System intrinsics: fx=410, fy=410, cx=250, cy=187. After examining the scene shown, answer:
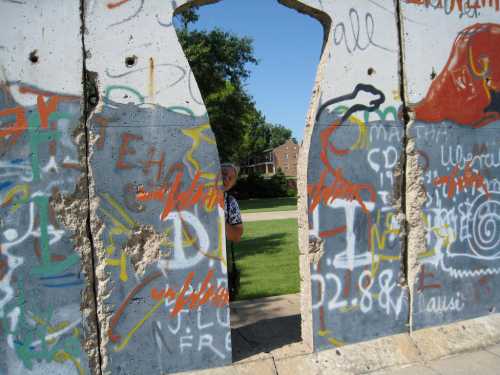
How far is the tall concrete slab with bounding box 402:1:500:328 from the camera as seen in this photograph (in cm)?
386

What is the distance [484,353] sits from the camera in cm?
383

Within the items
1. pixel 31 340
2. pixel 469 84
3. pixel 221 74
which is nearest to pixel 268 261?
pixel 469 84

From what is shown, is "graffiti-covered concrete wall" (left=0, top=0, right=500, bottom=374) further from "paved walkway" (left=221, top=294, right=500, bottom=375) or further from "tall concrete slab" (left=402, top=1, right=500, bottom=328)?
"paved walkway" (left=221, top=294, right=500, bottom=375)

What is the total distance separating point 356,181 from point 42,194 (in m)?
2.53

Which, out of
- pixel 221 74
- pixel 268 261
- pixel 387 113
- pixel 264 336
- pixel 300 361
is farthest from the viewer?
pixel 221 74

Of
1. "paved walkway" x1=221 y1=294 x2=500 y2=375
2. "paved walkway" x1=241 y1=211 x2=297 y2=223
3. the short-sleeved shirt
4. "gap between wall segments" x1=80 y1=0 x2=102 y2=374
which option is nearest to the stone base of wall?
"paved walkway" x1=221 y1=294 x2=500 y2=375

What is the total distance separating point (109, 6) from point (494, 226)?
4.13 meters

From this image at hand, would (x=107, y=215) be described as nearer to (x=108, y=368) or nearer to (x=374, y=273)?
(x=108, y=368)

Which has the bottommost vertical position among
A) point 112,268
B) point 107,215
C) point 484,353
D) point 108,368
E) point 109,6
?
point 484,353

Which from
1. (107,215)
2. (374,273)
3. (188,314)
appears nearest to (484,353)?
(374,273)

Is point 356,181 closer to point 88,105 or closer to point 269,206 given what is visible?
point 88,105

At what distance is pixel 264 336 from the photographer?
4.11 meters

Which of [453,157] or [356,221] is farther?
[453,157]

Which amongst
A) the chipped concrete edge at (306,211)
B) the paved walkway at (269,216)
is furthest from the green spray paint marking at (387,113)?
the paved walkway at (269,216)
